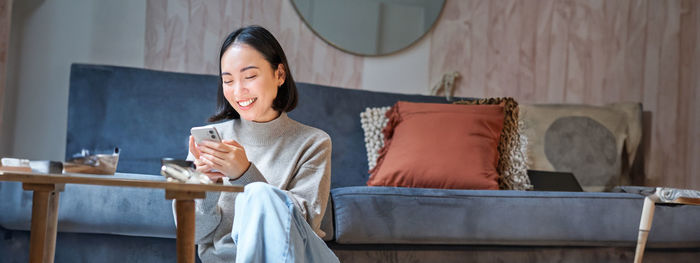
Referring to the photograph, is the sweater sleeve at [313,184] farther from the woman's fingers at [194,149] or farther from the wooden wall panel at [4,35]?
the wooden wall panel at [4,35]

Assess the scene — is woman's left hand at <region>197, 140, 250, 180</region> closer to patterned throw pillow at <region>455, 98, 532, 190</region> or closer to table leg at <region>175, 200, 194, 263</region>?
table leg at <region>175, 200, 194, 263</region>

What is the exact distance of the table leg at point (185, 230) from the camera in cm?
113

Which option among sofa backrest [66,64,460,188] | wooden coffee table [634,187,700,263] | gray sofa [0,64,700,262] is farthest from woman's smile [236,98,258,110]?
wooden coffee table [634,187,700,263]

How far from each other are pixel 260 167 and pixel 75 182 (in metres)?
0.61

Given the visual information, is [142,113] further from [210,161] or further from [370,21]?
[370,21]

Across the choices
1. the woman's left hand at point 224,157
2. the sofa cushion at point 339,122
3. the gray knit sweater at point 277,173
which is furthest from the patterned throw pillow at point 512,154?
→ the woman's left hand at point 224,157

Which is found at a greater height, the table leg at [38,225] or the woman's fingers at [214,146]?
the woman's fingers at [214,146]

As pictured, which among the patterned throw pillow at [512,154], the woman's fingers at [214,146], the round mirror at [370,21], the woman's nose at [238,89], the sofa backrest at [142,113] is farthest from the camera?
the round mirror at [370,21]

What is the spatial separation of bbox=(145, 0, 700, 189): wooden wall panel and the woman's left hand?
1.58 m

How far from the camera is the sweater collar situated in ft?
5.17

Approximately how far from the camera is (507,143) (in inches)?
91.2

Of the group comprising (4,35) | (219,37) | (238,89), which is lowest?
(238,89)

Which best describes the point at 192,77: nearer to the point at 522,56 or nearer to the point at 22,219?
the point at 22,219

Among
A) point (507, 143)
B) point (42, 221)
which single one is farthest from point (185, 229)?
point (507, 143)
